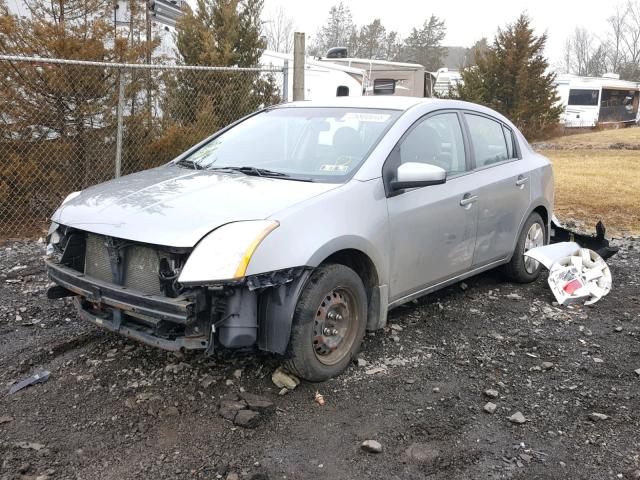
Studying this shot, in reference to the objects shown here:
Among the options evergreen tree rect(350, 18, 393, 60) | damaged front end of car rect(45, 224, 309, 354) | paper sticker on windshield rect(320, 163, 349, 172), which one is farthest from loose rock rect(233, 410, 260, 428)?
evergreen tree rect(350, 18, 393, 60)

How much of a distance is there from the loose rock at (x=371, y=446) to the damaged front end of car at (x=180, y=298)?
0.67m

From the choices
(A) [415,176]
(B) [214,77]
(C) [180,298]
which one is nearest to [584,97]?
(B) [214,77]

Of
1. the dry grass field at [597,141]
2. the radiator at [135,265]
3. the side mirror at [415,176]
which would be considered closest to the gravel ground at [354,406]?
the radiator at [135,265]

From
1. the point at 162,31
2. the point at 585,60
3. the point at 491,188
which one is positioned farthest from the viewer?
the point at 585,60

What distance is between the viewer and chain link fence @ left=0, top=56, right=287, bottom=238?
6855 millimetres

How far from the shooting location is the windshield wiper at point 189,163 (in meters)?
4.45

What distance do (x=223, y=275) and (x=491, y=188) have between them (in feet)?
8.90

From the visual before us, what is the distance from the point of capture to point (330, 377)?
12.2ft

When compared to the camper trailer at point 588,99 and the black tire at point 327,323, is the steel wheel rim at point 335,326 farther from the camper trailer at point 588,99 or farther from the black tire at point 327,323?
the camper trailer at point 588,99

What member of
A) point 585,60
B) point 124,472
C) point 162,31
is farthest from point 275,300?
point 585,60

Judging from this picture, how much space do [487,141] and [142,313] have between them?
3.32 meters

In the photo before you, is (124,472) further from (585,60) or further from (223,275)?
(585,60)

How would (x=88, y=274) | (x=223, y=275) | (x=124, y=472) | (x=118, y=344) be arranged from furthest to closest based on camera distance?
(x=118, y=344), (x=88, y=274), (x=223, y=275), (x=124, y=472)

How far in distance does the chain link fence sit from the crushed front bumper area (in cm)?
344
